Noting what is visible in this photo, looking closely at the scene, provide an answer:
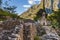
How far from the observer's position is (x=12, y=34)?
472cm

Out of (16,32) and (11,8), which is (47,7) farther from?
(16,32)

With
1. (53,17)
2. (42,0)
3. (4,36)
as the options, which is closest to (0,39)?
(4,36)

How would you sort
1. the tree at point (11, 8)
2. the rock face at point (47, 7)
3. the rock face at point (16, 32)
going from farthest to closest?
the rock face at point (47, 7) < the tree at point (11, 8) < the rock face at point (16, 32)

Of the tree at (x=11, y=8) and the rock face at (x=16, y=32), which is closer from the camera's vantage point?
the rock face at (x=16, y=32)

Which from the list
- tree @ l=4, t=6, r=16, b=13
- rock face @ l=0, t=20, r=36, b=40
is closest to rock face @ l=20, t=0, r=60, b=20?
tree @ l=4, t=6, r=16, b=13

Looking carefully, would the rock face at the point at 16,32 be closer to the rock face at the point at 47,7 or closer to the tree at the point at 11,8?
the tree at the point at 11,8

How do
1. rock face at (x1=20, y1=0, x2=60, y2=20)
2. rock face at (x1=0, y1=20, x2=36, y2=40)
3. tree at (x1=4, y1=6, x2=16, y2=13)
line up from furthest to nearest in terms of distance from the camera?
rock face at (x1=20, y1=0, x2=60, y2=20) → tree at (x1=4, y1=6, x2=16, y2=13) → rock face at (x1=0, y1=20, x2=36, y2=40)

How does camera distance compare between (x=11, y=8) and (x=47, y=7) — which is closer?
(x=11, y=8)

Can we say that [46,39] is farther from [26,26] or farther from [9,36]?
[9,36]

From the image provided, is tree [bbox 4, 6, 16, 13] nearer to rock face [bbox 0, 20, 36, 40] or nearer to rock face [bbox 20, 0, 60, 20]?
rock face [bbox 20, 0, 60, 20]

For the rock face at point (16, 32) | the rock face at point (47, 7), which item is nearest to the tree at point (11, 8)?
the rock face at point (47, 7)

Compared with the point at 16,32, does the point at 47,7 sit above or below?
above

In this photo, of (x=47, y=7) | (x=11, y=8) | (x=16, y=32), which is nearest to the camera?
(x=16, y=32)

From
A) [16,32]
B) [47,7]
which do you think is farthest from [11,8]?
[16,32]
